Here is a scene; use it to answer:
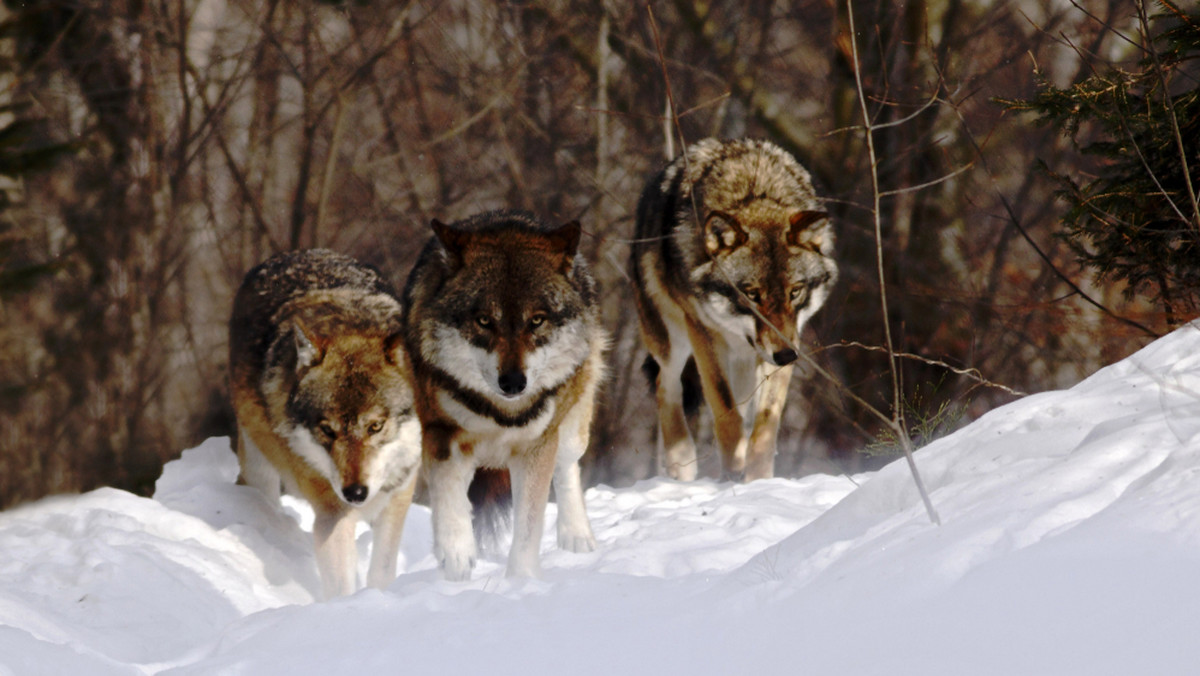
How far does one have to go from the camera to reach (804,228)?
22.4ft

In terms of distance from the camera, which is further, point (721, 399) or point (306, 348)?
point (721, 399)

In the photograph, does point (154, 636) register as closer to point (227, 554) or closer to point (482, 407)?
point (227, 554)

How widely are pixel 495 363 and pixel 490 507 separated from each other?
1.40 meters

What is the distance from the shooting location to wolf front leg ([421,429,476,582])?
4.71 meters

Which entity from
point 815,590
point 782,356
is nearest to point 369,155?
point 782,356

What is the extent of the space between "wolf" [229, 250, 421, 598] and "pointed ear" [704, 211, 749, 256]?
2258mm

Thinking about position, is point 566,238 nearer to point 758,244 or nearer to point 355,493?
point 355,493

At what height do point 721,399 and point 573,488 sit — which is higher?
point 721,399

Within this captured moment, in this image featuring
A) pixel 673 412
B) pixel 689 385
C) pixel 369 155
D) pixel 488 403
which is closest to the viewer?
pixel 488 403

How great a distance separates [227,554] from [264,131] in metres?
8.01

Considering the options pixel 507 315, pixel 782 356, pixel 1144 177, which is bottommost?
pixel 782 356

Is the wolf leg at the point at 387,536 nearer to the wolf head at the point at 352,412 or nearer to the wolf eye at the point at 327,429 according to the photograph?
the wolf head at the point at 352,412

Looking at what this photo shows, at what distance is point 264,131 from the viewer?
12.4 m

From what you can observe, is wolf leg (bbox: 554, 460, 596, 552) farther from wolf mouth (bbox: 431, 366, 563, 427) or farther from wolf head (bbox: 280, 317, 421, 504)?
wolf head (bbox: 280, 317, 421, 504)
